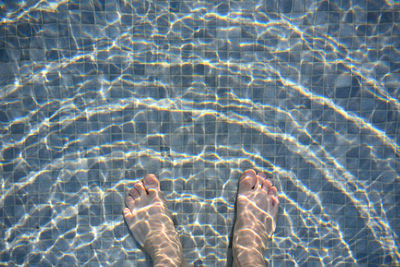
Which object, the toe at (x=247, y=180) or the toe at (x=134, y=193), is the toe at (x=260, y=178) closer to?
the toe at (x=247, y=180)

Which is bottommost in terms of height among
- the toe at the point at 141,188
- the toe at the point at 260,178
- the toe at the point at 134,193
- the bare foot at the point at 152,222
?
the bare foot at the point at 152,222

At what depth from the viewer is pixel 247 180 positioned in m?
1.59

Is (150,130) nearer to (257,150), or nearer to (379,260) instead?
(257,150)

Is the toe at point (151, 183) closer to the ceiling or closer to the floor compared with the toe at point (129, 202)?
closer to the ceiling

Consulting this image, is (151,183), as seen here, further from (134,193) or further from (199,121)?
(199,121)

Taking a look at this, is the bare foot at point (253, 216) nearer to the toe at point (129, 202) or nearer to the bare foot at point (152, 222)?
the bare foot at point (152, 222)

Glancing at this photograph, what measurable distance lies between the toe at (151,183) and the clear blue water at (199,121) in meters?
0.03

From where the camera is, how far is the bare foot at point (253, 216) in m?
1.59

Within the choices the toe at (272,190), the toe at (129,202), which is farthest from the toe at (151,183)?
the toe at (272,190)

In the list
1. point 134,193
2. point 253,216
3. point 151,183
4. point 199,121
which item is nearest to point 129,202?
point 134,193

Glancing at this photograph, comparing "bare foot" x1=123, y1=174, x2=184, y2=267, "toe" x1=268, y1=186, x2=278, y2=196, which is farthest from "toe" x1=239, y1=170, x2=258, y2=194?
"bare foot" x1=123, y1=174, x2=184, y2=267

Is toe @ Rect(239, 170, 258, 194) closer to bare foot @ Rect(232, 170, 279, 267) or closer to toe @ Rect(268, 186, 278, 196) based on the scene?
bare foot @ Rect(232, 170, 279, 267)

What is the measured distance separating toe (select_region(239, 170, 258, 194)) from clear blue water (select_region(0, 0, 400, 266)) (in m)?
0.04

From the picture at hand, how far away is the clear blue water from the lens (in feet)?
5.00
